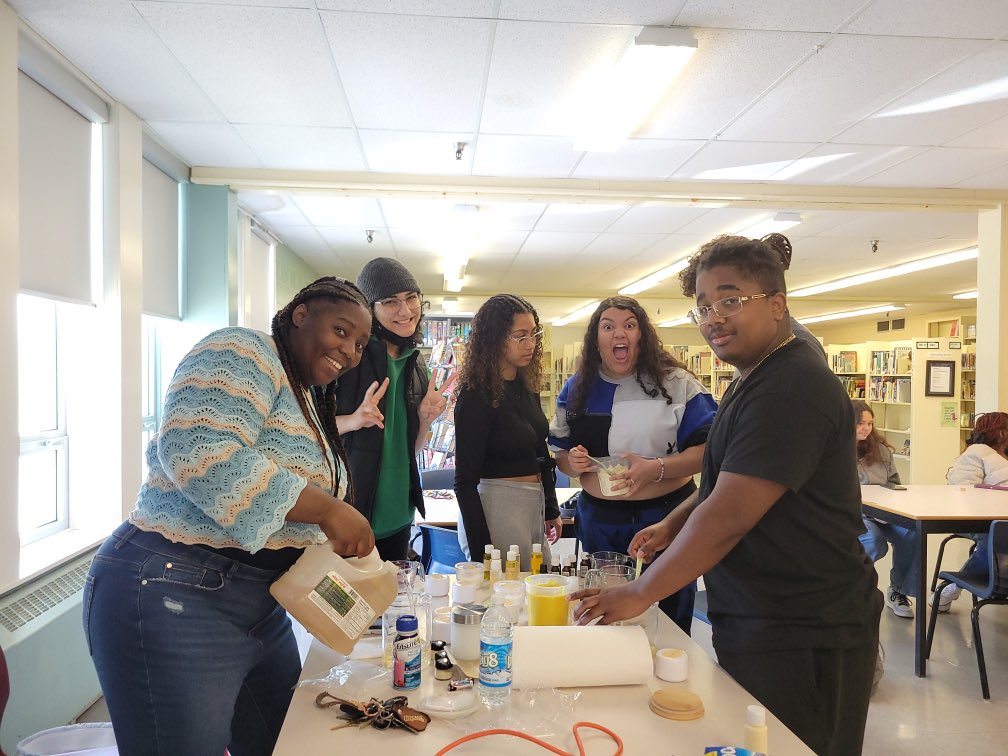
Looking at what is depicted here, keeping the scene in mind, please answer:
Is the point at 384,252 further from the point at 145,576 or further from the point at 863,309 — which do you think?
the point at 863,309

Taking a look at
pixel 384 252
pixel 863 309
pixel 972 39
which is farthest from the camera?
pixel 863 309

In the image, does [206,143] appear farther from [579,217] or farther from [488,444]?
[579,217]

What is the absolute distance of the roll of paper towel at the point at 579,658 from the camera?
1360 mm

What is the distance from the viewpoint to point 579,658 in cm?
137

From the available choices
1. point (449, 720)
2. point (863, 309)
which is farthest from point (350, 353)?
point (863, 309)

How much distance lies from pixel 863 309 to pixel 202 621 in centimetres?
1270

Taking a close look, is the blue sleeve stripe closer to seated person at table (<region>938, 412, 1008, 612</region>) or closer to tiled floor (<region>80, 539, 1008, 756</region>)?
tiled floor (<region>80, 539, 1008, 756</region>)

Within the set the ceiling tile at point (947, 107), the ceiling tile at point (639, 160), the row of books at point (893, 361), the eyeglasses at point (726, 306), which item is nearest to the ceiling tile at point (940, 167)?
the ceiling tile at point (947, 107)

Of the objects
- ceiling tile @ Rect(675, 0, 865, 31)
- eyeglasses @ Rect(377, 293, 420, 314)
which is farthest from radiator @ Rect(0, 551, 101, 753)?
ceiling tile @ Rect(675, 0, 865, 31)

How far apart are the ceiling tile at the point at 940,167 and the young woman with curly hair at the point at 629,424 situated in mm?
3033

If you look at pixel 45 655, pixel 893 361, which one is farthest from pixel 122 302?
pixel 893 361

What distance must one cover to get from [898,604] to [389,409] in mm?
3988

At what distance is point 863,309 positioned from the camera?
38.6 ft

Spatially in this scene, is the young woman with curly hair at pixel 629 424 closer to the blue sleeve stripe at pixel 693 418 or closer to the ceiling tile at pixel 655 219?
the blue sleeve stripe at pixel 693 418
